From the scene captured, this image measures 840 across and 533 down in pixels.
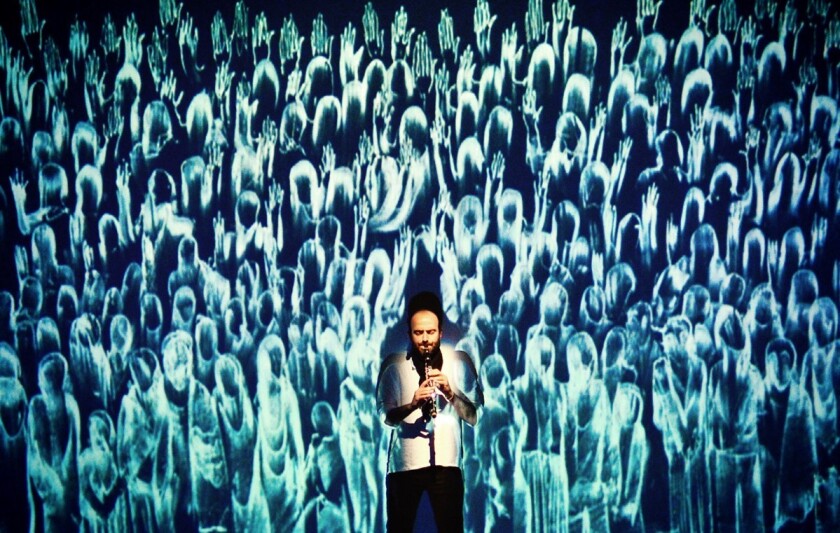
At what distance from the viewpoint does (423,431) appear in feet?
13.0

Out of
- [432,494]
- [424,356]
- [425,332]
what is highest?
[425,332]

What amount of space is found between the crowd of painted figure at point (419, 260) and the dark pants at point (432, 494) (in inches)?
21.7

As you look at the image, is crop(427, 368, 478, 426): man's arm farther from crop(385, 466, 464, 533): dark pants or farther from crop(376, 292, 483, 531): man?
crop(385, 466, 464, 533): dark pants

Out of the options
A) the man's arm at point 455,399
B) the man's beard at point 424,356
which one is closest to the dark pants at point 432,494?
the man's arm at point 455,399

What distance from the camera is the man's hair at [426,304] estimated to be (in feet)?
14.0

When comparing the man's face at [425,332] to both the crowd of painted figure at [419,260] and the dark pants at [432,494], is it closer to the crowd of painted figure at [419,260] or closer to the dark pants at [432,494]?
the crowd of painted figure at [419,260]

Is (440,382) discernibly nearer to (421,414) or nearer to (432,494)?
(421,414)

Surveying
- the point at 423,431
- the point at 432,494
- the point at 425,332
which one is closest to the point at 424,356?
the point at 425,332

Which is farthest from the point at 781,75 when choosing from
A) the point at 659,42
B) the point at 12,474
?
the point at 12,474

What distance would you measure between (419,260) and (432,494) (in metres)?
1.15

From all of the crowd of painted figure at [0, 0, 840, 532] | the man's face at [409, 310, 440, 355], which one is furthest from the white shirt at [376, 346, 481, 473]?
the crowd of painted figure at [0, 0, 840, 532]

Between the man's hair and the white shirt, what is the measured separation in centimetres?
19

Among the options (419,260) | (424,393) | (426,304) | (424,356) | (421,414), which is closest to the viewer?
(424,393)

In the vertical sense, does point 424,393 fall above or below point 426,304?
below
